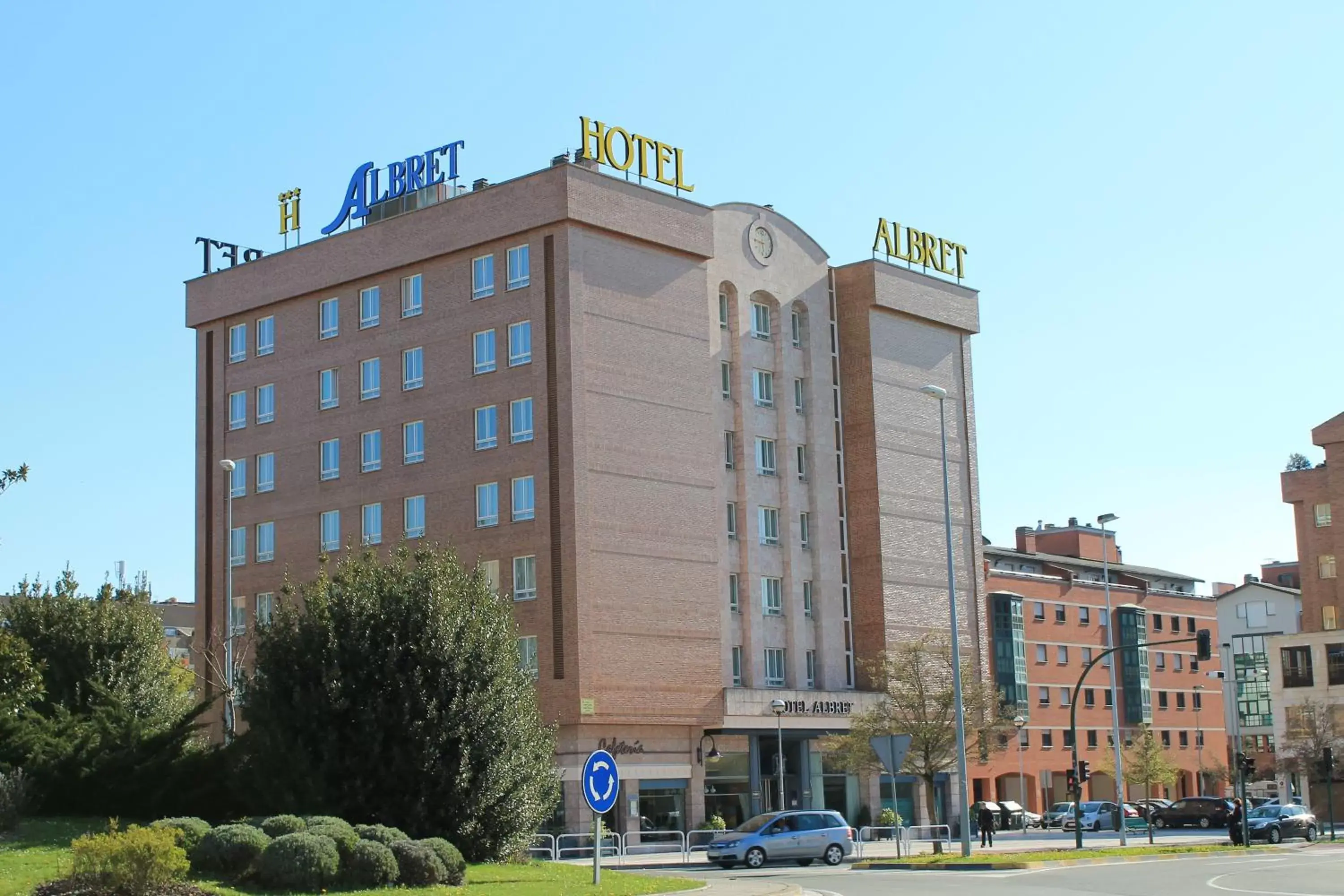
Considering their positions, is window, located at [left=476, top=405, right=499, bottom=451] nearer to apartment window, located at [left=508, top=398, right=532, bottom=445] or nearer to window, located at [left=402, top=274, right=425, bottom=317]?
apartment window, located at [left=508, top=398, right=532, bottom=445]

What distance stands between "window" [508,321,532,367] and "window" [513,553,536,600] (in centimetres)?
718

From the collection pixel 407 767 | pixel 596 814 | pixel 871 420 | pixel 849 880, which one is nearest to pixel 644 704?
pixel 871 420

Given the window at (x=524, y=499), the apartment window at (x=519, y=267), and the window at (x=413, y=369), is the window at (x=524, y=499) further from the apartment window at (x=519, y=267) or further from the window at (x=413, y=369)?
the apartment window at (x=519, y=267)

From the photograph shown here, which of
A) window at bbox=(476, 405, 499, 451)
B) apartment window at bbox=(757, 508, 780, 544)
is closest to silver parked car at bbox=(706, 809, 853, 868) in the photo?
window at bbox=(476, 405, 499, 451)

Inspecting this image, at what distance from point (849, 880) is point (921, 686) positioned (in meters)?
18.3

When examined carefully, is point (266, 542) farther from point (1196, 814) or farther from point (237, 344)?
point (1196, 814)

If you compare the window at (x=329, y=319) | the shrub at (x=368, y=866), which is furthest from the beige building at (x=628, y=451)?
the shrub at (x=368, y=866)

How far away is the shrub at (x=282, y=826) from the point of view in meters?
26.4

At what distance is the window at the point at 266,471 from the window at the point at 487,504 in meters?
11.6

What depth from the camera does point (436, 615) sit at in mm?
33469

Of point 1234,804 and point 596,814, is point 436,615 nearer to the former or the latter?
point 596,814

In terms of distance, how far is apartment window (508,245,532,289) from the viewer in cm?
6134

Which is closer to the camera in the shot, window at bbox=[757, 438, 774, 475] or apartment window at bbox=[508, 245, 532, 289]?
apartment window at bbox=[508, 245, 532, 289]

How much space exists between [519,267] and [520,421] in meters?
5.81
